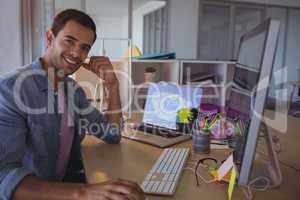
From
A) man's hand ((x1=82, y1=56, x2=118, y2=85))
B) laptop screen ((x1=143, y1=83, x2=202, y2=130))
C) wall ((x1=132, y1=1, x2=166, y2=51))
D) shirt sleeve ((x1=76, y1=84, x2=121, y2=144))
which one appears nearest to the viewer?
shirt sleeve ((x1=76, y1=84, x2=121, y2=144))

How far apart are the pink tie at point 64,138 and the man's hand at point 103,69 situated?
374 millimetres

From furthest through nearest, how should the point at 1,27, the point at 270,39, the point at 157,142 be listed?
the point at 1,27
the point at 157,142
the point at 270,39

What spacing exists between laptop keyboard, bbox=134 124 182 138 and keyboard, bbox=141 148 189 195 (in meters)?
0.29

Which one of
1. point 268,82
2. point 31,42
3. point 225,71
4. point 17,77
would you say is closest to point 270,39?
point 268,82

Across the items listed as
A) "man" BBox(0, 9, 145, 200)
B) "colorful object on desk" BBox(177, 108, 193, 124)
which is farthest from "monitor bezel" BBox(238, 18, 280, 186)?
"colorful object on desk" BBox(177, 108, 193, 124)

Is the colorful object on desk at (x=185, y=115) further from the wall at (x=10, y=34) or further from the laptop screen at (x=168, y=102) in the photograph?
the wall at (x=10, y=34)

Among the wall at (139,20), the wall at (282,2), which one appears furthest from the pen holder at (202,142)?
the wall at (282,2)

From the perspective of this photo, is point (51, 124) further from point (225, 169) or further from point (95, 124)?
point (225, 169)

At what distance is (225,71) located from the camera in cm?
308

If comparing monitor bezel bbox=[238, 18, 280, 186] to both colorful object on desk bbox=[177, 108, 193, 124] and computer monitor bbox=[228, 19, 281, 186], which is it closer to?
computer monitor bbox=[228, 19, 281, 186]

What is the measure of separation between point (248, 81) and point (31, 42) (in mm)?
1898

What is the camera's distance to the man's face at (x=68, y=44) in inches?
48.4

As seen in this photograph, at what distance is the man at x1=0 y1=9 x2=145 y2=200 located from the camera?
79 cm

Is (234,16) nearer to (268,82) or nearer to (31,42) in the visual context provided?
(31,42)
